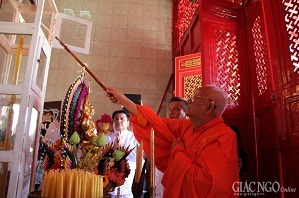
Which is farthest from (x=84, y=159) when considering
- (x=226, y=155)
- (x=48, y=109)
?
(x=48, y=109)

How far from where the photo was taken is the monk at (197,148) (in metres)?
1.32

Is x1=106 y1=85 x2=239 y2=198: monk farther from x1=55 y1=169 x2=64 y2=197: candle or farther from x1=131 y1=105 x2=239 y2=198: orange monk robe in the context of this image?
x1=55 y1=169 x2=64 y2=197: candle

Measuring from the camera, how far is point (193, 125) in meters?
1.69

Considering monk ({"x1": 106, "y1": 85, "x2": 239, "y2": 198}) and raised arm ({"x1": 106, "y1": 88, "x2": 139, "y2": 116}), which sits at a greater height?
raised arm ({"x1": 106, "y1": 88, "x2": 139, "y2": 116})

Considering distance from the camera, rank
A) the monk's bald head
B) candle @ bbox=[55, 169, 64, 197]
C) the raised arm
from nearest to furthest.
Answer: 1. candle @ bbox=[55, 169, 64, 197]
2. the monk's bald head
3. the raised arm

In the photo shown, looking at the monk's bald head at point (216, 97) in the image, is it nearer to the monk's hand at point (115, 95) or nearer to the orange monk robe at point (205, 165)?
the orange monk robe at point (205, 165)

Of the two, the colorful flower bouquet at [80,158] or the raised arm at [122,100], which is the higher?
the raised arm at [122,100]

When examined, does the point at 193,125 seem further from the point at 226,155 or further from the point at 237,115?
the point at 237,115

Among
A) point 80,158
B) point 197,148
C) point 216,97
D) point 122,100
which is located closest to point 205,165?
point 197,148

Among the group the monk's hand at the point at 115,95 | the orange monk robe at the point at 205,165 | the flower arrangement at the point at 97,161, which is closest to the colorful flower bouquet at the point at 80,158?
the flower arrangement at the point at 97,161

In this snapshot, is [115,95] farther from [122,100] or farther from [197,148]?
[197,148]

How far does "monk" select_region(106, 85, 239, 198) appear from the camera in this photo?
51.9 inches

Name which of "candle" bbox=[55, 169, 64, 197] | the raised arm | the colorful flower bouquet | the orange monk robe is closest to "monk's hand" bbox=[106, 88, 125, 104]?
the raised arm

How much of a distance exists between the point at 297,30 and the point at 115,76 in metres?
3.37
